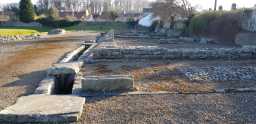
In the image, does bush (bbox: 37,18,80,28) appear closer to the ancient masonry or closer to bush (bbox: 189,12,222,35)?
bush (bbox: 189,12,222,35)

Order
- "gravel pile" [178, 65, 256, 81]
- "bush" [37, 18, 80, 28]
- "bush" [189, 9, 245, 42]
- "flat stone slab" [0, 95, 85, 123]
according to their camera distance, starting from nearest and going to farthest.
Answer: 1. "flat stone slab" [0, 95, 85, 123]
2. "gravel pile" [178, 65, 256, 81]
3. "bush" [189, 9, 245, 42]
4. "bush" [37, 18, 80, 28]

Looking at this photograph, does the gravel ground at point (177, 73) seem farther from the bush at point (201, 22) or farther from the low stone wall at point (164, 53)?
the bush at point (201, 22)

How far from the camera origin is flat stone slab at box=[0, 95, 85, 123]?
5.69 metres

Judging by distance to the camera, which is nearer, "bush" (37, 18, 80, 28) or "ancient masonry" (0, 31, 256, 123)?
"ancient masonry" (0, 31, 256, 123)

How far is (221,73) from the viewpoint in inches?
392

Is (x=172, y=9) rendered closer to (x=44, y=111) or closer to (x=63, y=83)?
(x=63, y=83)

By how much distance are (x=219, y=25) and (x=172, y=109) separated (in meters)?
19.0

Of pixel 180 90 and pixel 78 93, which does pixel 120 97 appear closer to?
pixel 78 93

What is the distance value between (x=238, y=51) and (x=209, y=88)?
570 centimetres

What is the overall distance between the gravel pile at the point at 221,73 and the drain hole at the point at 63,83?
2.96 meters

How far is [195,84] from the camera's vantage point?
8594 millimetres

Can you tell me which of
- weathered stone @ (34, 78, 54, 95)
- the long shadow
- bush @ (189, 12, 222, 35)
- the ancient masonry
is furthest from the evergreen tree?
weathered stone @ (34, 78, 54, 95)

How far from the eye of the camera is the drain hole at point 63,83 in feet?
29.6

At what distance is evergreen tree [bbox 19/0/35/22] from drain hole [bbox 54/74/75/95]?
159 ft
